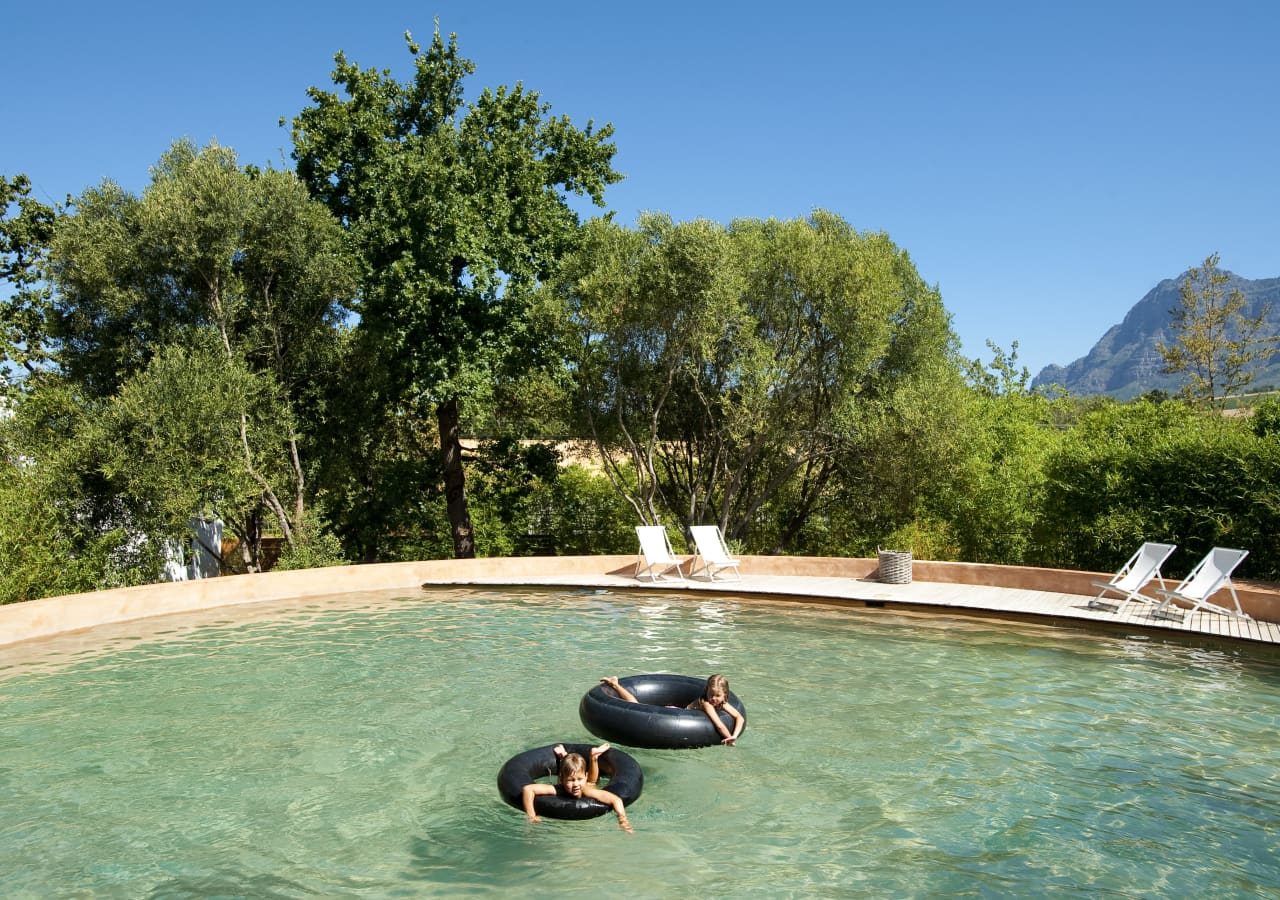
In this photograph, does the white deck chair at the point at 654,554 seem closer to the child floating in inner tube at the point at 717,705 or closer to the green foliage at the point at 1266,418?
the child floating in inner tube at the point at 717,705

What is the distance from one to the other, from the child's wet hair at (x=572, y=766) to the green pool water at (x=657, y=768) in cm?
41

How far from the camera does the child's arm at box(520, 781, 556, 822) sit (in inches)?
231

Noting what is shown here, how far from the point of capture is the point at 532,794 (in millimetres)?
5883

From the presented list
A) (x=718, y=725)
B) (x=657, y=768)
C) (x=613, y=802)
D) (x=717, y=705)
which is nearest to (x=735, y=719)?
(x=717, y=705)

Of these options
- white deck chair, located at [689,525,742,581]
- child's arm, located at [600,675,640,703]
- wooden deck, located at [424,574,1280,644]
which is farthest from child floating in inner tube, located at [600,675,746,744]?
white deck chair, located at [689,525,742,581]

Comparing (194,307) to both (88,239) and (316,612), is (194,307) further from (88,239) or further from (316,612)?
(316,612)

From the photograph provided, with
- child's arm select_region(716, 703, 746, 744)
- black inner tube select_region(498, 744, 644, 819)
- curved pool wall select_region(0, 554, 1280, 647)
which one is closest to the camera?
black inner tube select_region(498, 744, 644, 819)

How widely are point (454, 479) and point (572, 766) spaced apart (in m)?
15.9

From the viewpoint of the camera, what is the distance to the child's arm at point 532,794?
5.86 meters

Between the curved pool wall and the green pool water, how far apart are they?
2.16ft

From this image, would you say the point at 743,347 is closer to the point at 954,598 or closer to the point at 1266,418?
the point at 954,598

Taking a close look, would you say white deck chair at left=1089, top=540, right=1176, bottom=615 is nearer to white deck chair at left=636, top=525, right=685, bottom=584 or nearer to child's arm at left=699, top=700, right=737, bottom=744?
white deck chair at left=636, top=525, right=685, bottom=584

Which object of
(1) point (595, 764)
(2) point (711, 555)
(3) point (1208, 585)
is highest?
(2) point (711, 555)

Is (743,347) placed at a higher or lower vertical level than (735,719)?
higher
